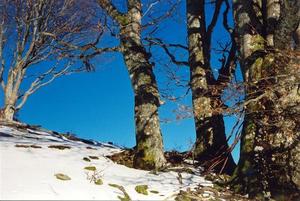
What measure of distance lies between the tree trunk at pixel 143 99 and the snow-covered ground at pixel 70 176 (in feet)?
1.17

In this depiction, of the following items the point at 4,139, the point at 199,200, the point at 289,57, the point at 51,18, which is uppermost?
the point at 51,18

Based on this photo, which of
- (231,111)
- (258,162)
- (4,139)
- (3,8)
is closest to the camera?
(231,111)

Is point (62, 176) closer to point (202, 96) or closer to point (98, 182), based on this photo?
point (98, 182)

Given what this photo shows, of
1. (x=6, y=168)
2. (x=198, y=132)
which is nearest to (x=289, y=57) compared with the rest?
(x=198, y=132)

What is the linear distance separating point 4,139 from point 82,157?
1653 mm

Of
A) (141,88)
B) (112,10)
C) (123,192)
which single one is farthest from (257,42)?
(123,192)

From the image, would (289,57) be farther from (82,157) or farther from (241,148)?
(82,157)

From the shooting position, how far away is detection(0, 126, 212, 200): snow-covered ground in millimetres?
4305

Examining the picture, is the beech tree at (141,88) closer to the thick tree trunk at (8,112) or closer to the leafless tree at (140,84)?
the leafless tree at (140,84)

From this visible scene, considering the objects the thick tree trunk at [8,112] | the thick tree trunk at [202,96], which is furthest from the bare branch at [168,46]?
the thick tree trunk at [8,112]

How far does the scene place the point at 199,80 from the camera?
25.5ft

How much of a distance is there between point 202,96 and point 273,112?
2.05 metres

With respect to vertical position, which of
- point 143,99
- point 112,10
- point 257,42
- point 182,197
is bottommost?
point 182,197

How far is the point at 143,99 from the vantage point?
6754 mm
